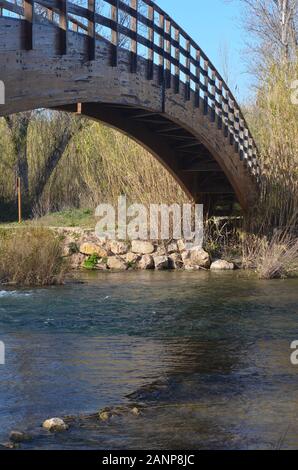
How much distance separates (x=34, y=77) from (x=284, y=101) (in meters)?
13.5

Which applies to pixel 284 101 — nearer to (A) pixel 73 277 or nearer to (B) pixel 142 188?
(B) pixel 142 188

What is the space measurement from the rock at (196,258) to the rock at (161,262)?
0.51 meters

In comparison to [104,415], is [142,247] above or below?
above

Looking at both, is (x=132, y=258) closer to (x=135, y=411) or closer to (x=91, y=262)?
(x=91, y=262)

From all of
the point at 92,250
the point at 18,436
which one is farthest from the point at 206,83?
the point at 18,436

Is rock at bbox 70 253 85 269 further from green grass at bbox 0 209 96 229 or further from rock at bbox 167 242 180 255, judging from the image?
rock at bbox 167 242 180 255

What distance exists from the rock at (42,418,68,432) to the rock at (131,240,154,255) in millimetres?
14903

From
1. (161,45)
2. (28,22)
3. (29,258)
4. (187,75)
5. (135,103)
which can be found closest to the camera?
(28,22)

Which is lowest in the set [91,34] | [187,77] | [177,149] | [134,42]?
[177,149]

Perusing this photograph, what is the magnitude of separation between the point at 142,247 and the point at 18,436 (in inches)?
607

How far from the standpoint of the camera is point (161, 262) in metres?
21.9

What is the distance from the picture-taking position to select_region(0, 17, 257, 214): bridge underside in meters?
10.8

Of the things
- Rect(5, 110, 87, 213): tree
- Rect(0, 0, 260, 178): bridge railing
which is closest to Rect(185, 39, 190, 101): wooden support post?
Rect(0, 0, 260, 178): bridge railing

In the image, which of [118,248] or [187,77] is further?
[118,248]
